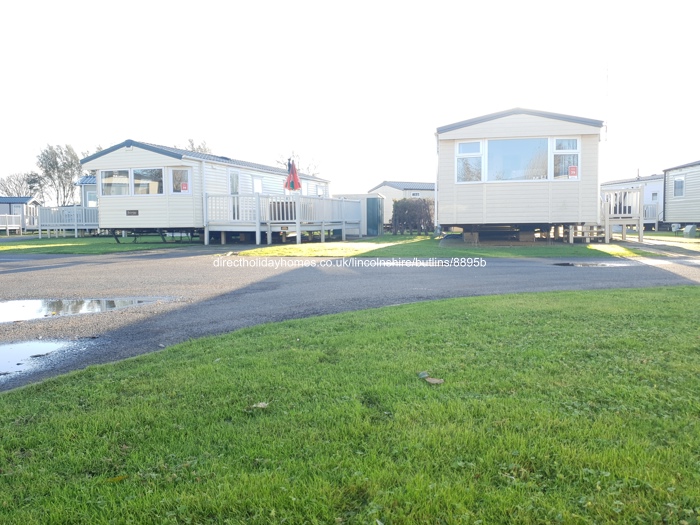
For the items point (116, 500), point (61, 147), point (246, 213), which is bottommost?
point (116, 500)

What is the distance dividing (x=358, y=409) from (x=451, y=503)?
1093 millimetres

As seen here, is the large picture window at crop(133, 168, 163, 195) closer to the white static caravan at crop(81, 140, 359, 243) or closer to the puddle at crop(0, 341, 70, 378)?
the white static caravan at crop(81, 140, 359, 243)

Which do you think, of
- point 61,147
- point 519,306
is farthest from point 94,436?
point 61,147

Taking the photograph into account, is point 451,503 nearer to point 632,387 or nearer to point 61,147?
point 632,387

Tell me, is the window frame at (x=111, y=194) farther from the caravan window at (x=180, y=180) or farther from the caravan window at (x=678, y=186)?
the caravan window at (x=678, y=186)

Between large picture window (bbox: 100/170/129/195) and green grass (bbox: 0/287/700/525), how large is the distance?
20406mm

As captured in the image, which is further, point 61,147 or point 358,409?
point 61,147

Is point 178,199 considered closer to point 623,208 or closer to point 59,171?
point 623,208

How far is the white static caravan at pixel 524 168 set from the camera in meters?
18.4

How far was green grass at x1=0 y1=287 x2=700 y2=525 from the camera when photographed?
7.84 feet

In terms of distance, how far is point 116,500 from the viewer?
98.4 inches

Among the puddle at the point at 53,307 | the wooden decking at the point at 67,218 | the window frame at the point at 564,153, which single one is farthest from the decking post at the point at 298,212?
the wooden decking at the point at 67,218

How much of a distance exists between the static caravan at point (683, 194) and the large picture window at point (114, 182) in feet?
86.3

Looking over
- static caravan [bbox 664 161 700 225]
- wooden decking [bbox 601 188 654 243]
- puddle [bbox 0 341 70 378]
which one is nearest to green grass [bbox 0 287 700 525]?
puddle [bbox 0 341 70 378]
